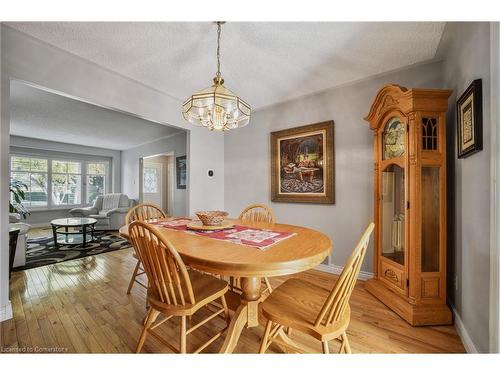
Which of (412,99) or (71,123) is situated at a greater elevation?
(71,123)

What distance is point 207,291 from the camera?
1.24 m

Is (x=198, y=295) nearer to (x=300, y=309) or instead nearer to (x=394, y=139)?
(x=300, y=309)

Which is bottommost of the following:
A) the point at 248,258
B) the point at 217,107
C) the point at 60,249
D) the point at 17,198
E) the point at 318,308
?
the point at 60,249

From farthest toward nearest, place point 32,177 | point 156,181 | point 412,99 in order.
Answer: point 156,181
point 32,177
point 412,99

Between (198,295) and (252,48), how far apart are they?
2033 millimetres

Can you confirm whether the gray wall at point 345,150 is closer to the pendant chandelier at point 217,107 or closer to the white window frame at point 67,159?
the pendant chandelier at point 217,107

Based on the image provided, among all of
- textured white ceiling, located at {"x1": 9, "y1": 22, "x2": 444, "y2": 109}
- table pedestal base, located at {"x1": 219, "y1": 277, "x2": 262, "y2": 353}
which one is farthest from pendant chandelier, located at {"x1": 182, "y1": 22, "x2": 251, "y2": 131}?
table pedestal base, located at {"x1": 219, "y1": 277, "x2": 262, "y2": 353}

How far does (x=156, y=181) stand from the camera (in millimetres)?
6688

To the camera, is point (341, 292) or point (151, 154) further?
point (151, 154)

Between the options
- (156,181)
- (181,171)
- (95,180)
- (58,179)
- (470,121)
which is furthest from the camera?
(95,180)

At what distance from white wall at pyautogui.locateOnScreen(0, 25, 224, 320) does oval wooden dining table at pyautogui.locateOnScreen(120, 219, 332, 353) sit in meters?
1.33

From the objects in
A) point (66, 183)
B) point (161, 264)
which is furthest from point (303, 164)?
point (66, 183)

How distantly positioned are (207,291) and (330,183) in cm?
200

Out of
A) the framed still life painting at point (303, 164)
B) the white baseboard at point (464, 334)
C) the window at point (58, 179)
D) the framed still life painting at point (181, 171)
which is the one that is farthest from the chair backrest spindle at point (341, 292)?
the window at point (58, 179)
